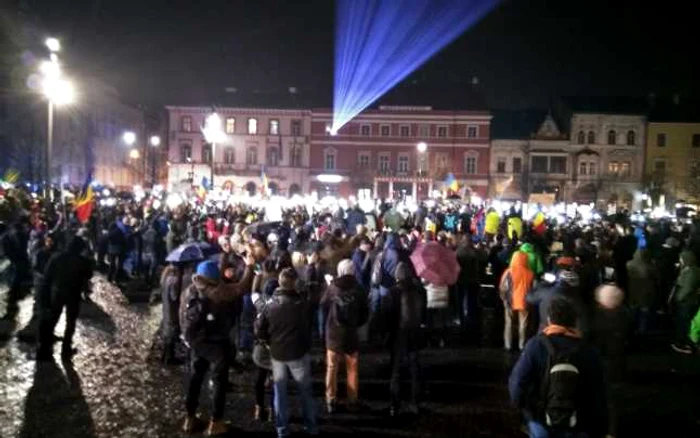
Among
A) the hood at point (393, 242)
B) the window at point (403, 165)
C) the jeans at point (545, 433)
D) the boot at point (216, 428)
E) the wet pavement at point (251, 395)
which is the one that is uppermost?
the window at point (403, 165)

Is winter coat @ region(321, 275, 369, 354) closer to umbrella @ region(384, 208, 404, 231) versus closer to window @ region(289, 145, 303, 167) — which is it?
umbrella @ region(384, 208, 404, 231)

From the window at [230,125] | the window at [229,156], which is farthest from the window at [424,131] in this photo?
the window at [229,156]

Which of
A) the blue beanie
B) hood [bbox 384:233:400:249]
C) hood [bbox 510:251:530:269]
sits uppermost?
hood [bbox 384:233:400:249]

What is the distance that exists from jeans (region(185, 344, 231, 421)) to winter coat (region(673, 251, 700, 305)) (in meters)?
7.75

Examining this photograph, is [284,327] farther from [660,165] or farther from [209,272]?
[660,165]

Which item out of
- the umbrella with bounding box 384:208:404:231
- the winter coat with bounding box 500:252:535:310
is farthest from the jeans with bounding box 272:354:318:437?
the umbrella with bounding box 384:208:404:231

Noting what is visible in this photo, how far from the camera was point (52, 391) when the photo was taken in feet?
26.8

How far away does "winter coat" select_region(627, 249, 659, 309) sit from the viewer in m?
11.8

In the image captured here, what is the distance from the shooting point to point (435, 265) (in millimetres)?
10195

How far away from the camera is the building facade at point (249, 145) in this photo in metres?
67.2

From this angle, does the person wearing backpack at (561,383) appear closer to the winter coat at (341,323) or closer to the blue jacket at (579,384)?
the blue jacket at (579,384)

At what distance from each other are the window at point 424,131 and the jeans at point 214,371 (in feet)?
197

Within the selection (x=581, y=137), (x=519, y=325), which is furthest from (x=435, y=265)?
(x=581, y=137)

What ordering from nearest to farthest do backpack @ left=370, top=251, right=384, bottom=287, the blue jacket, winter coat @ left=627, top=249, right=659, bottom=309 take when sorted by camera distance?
the blue jacket
backpack @ left=370, top=251, right=384, bottom=287
winter coat @ left=627, top=249, right=659, bottom=309
